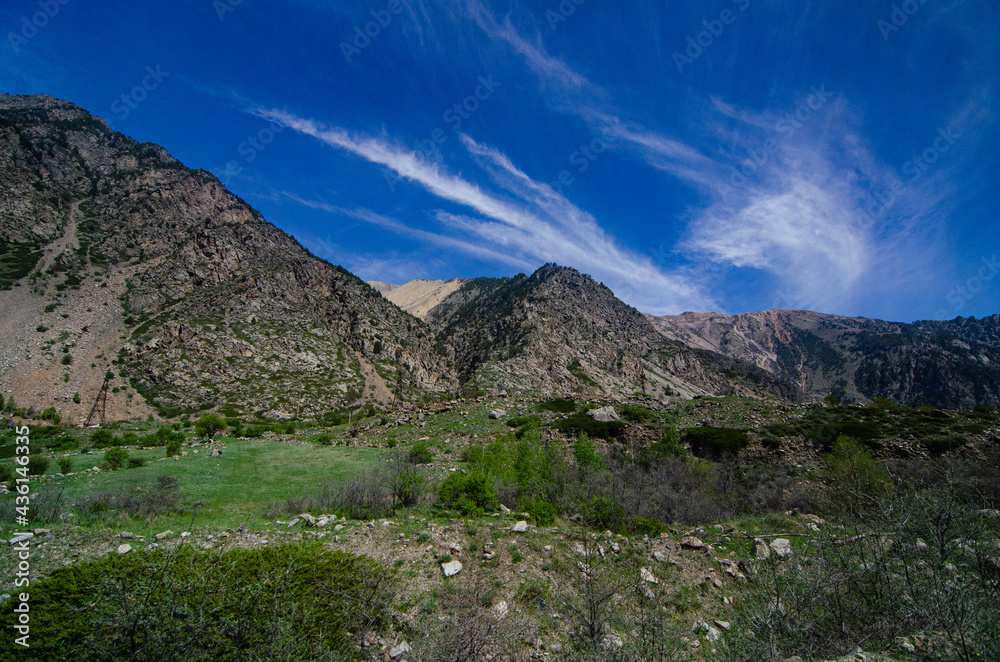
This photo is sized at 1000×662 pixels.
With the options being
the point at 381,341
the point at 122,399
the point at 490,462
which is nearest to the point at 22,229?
the point at 122,399

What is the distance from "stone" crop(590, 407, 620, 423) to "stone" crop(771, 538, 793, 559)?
17.0 meters

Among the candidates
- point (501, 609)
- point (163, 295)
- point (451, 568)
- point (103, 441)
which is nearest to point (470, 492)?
point (451, 568)

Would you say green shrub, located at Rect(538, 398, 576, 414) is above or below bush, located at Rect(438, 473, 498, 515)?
above

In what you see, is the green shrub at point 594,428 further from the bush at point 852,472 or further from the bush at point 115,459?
the bush at point 115,459

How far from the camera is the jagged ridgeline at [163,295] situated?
1917 inches

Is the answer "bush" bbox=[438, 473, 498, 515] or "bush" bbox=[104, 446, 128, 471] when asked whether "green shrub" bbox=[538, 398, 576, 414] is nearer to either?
"bush" bbox=[438, 473, 498, 515]

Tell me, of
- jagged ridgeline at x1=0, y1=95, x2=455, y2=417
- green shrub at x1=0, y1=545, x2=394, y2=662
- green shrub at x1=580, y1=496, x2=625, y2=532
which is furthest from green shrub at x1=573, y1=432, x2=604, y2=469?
jagged ridgeline at x1=0, y1=95, x2=455, y2=417

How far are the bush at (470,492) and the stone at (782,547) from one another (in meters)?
8.69

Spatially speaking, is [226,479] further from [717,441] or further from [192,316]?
[192,316]

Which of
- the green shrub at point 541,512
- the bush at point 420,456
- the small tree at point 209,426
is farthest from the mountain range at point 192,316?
the green shrub at point 541,512

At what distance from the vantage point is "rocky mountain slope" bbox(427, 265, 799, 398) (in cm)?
9562

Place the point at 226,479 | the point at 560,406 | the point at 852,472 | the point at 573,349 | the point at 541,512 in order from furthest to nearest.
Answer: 1. the point at 573,349
2. the point at 560,406
3. the point at 852,472
4. the point at 226,479
5. the point at 541,512

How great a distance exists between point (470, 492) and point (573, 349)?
336ft

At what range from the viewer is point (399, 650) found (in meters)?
6.07
